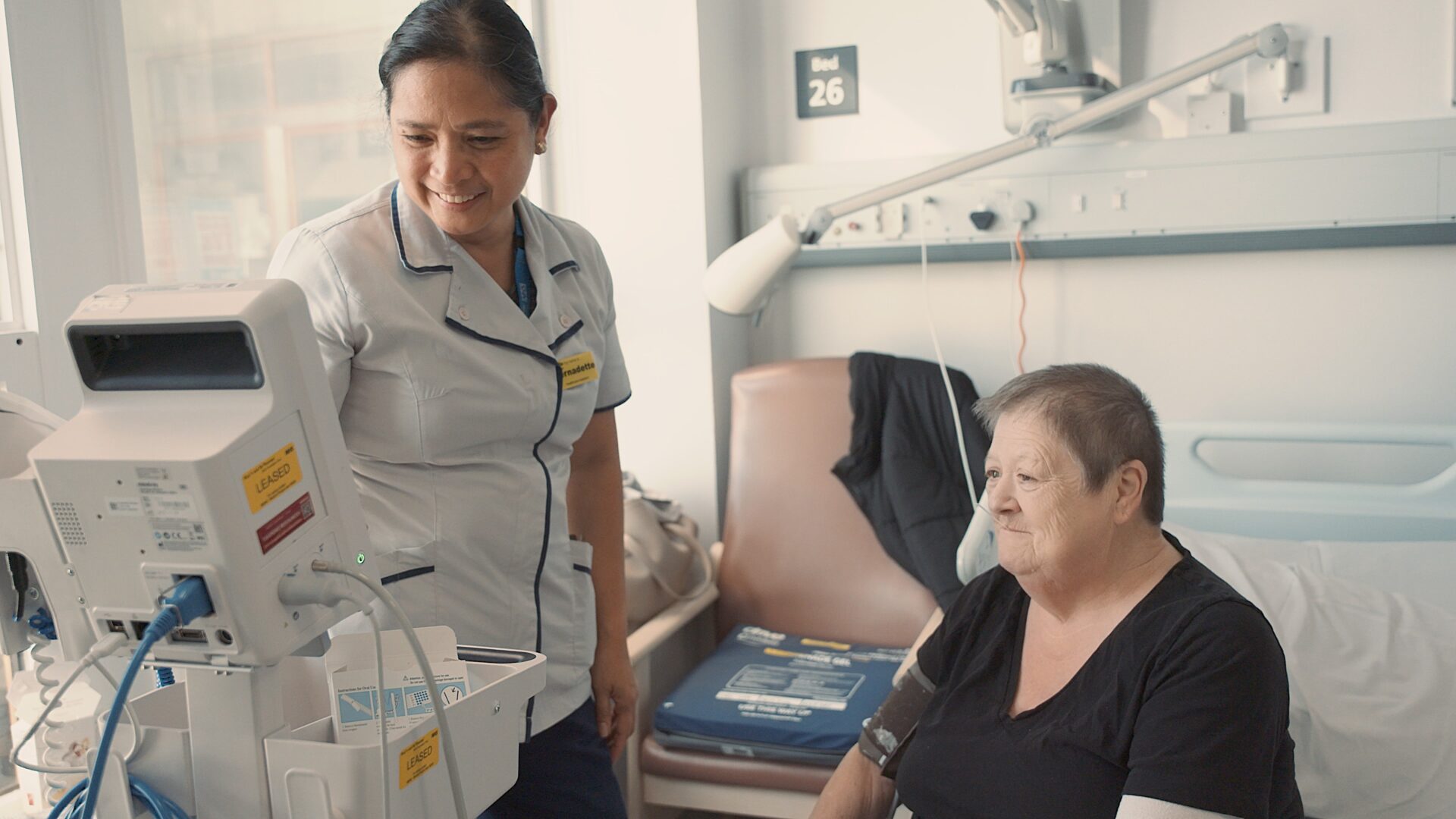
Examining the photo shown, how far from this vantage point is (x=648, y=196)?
2.70 m

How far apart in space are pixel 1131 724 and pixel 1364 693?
724 millimetres

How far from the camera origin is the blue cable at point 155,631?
80cm

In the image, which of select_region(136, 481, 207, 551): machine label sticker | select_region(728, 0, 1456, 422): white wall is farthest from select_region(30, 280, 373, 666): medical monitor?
select_region(728, 0, 1456, 422): white wall

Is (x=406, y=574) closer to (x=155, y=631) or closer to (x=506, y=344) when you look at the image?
(x=506, y=344)

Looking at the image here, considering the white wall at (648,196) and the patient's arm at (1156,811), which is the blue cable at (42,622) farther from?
the white wall at (648,196)

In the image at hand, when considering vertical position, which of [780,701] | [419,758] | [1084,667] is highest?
[419,758]

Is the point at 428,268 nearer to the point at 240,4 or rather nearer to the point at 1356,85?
the point at 240,4

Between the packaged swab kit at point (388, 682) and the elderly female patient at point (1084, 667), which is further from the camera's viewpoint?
the elderly female patient at point (1084, 667)

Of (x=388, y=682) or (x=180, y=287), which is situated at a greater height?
(x=180, y=287)

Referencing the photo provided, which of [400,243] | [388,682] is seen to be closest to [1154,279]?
[400,243]

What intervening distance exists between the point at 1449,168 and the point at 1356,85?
10.2 inches

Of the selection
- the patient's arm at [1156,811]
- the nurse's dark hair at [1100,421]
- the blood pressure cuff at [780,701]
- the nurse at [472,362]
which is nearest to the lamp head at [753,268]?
the blood pressure cuff at [780,701]

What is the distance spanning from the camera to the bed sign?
2750 millimetres

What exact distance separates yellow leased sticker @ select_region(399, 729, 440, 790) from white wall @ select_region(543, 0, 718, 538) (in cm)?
174
